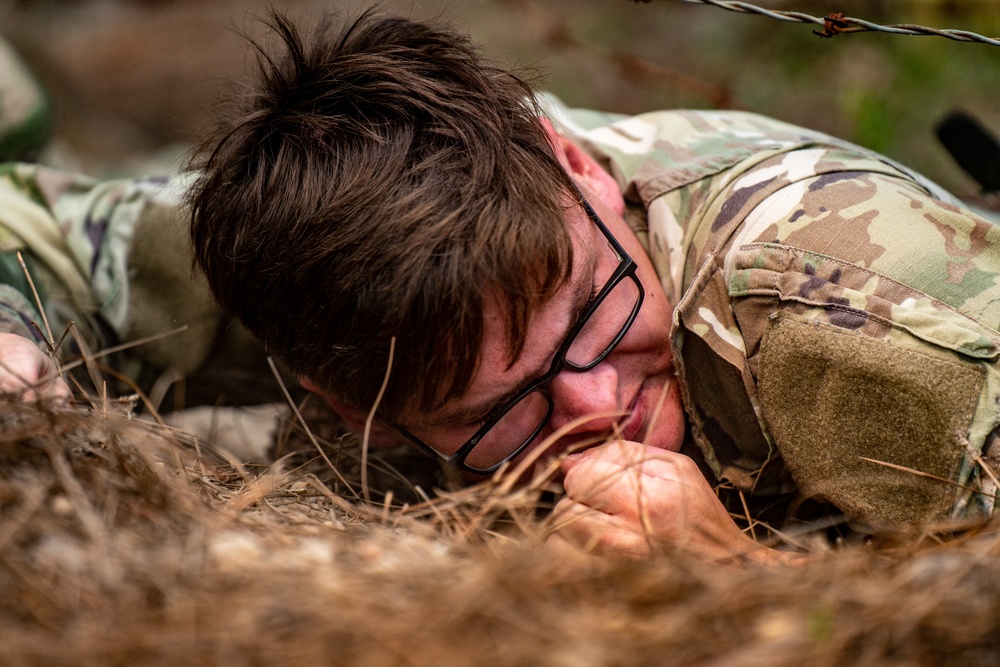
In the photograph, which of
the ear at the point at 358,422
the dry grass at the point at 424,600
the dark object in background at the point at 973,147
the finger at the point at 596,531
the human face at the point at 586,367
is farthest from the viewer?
the dark object in background at the point at 973,147

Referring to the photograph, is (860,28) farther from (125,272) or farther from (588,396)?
(125,272)

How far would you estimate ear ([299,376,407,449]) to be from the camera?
171 cm

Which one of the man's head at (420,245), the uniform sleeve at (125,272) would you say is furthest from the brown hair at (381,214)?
the uniform sleeve at (125,272)

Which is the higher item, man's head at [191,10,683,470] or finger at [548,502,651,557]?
man's head at [191,10,683,470]

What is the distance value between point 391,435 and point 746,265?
0.87 meters

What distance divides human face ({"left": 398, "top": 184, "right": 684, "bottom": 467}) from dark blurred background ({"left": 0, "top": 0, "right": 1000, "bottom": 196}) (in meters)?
1.41

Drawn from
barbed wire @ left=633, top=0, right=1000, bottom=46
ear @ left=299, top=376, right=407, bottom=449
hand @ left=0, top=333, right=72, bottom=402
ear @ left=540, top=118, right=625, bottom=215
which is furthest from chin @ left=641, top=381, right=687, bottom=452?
hand @ left=0, top=333, right=72, bottom=402

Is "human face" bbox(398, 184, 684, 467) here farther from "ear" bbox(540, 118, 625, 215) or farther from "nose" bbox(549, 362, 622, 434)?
"ear" bbox(540, 118, 625, 215)

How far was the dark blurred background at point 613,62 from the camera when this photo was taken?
3.49 metres

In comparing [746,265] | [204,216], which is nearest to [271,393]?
[204,216]

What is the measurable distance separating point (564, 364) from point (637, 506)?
0.31 m

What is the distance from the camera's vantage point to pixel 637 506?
128cm

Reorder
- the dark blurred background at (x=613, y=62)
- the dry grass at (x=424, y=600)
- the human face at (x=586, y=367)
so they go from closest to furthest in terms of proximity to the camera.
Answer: the dry grass at (x=424, y=600) < the human face at (x=586, y=367) < the dark blurred background at (x=613, y=62)

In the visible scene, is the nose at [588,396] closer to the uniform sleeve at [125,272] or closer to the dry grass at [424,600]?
the dry grass at [424,600]
